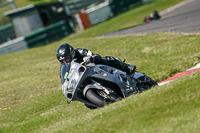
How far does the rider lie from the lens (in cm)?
787

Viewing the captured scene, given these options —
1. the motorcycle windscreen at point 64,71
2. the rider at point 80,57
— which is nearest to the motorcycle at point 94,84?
the motorcycle windscreen at point 64,71

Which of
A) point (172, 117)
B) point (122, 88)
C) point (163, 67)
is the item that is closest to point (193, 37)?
point (163, 67)

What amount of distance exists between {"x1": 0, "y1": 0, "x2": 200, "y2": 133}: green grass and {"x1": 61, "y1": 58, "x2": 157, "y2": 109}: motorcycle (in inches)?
16.5

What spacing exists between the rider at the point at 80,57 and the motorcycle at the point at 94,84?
0.23 meters

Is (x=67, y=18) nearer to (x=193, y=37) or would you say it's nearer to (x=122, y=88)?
(x=193, y=37)

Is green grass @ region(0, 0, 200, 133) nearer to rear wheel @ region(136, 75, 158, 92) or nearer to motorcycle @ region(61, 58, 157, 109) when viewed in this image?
motorcycle @ region(61, 58, 157, 109)

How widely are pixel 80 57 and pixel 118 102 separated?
1.89 m

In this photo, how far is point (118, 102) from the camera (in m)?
7.02

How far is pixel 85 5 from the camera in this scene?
40.2 metres

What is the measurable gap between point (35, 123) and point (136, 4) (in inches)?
1161

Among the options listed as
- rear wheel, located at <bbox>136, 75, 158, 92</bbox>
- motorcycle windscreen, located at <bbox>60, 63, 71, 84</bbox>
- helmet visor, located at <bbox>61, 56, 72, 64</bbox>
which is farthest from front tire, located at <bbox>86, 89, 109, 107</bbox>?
rear wheel, located at <bbox>136, 75, 158, 92</bbox>

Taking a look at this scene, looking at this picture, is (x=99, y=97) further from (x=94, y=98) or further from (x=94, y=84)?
(x=94, y=84)

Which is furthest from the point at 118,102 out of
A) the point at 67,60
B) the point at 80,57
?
the point at 80,57

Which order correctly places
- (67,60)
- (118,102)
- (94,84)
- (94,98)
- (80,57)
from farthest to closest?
1. (80,57)
2. (67,60)
3. (94,84)
4. (94,98)
5. (118,102)
